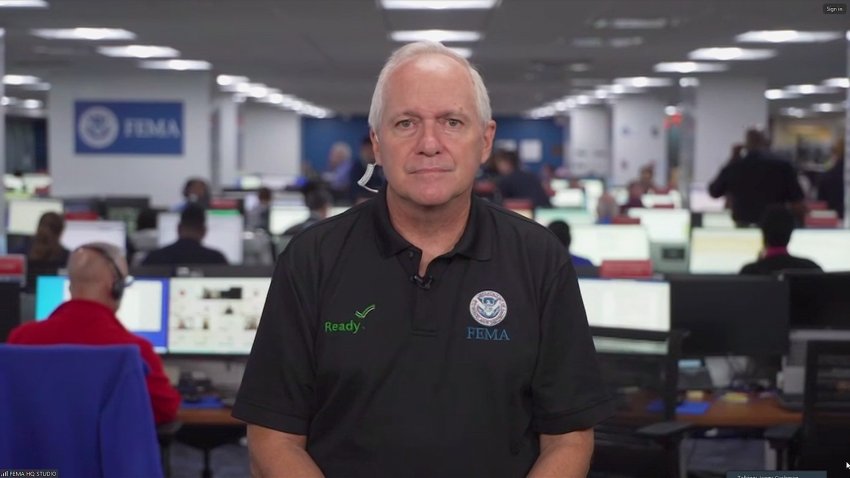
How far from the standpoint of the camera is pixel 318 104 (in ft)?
106

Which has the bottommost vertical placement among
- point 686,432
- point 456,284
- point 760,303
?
point 686,432

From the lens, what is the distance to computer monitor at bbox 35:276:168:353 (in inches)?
231

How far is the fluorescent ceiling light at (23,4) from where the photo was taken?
9672 millimetres

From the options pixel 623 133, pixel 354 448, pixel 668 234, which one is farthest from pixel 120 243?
pixel 623 133

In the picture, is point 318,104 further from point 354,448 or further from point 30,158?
point 354,448

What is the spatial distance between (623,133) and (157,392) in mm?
22027

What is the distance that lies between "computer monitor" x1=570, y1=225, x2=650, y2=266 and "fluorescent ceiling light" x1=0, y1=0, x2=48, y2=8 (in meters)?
4.33

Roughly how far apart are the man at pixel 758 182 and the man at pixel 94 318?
7.56 m

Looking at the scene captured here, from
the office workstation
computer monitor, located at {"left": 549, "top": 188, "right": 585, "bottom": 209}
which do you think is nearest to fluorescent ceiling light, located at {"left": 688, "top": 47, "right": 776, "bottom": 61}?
the office workstation

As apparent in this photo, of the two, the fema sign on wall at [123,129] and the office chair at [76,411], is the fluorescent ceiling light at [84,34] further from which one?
the office chair at [76,411]

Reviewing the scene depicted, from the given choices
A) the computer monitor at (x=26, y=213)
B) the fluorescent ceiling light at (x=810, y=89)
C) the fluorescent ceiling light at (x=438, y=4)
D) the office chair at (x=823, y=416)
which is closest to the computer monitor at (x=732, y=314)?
the office chair at (x=823, y=416)

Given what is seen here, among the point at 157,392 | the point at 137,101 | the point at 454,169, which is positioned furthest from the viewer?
the point at 137,101

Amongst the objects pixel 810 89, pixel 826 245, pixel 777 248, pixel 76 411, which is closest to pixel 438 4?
pixel 826 245

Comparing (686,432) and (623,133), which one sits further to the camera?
(623,133)
